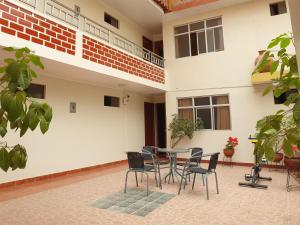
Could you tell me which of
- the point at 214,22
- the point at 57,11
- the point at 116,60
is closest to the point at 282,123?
the point at 116,60

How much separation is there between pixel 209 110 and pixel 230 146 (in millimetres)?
1453

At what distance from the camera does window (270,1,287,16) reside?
23.0 ft

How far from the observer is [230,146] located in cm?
706

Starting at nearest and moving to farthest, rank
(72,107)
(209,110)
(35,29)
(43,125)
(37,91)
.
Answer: (43,125) → (35,29) → (37,91) → (72,107) → (209,110)

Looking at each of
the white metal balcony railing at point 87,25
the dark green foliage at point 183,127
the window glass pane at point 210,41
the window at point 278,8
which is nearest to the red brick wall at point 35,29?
the white metal balcony railing at point 87,25

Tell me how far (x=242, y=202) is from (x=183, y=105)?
4953 millimetres

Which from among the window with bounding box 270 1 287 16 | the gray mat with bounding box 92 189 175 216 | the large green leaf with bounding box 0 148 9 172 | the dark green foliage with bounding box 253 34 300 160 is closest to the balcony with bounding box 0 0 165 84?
the gray mat with bounding box 92 189 175 216

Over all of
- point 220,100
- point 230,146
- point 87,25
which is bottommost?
point 230,146

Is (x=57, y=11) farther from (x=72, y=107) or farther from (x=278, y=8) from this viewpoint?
(x=278, y=8)

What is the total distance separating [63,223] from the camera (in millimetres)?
2906

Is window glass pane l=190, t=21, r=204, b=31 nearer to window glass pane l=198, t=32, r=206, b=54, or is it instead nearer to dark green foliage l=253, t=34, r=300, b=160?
window glass pane l=198, t=32, r=206, b=54

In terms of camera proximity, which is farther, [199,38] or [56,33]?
[199,38]

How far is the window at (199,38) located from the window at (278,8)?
1622mm

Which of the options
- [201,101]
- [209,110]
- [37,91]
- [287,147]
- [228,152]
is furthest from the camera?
[201,101]
